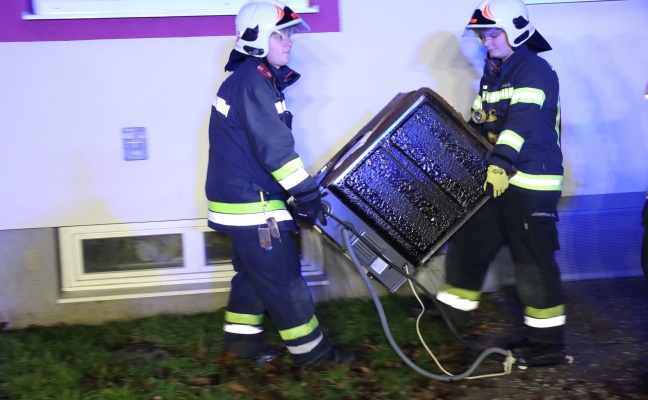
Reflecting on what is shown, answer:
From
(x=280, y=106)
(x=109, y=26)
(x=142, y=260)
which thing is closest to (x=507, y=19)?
(x=280, y=106)

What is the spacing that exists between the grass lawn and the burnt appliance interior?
0.47 metres

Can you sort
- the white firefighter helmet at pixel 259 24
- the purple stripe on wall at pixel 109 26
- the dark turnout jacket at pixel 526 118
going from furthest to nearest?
the purple stripe on wall at pixel 109 26 < the dark turnout jacket at pixel 526 118 < the white firefighter helmet at pixel 259 24

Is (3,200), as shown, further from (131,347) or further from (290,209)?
(290,209)

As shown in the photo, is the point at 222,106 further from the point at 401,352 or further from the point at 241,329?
the point at 401,352

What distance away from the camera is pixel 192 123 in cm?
482

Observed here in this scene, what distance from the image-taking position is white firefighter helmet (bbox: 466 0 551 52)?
4.27 m

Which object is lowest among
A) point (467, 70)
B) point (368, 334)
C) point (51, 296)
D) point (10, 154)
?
point (368, 334)

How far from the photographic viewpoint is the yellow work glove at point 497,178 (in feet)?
13.6

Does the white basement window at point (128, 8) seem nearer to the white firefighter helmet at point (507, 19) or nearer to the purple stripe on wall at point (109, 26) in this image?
the purple stripe on wall at point (109, 26)

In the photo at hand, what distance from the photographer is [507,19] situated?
4270 mm

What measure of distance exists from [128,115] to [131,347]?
153 centimetres

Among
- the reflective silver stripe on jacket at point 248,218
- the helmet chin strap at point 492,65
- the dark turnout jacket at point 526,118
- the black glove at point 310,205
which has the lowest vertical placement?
the reflective silver stripe on jacket at point 248,218

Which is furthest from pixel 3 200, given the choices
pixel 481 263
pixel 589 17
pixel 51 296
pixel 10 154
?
pixel 589 17

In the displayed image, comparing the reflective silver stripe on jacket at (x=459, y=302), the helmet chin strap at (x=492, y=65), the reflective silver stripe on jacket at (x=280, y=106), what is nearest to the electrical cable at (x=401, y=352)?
the reflective silver stripe on jacket at (x=459, y=302)
